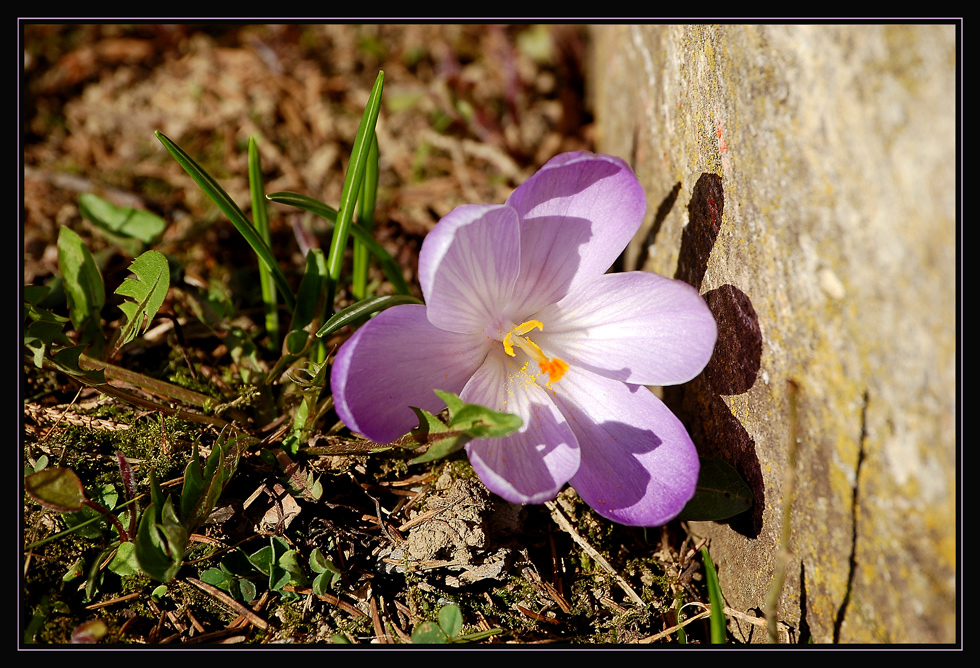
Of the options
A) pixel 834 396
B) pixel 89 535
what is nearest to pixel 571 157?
pixel 834 396

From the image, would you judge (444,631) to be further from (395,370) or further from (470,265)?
(470,265)

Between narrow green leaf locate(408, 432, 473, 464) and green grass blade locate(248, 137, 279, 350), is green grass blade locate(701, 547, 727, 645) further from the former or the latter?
green grass blade locate(248, 137, 279, 350)

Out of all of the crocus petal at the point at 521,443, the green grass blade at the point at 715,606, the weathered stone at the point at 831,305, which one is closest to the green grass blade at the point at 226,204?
the crocus petal at the point at 521,443

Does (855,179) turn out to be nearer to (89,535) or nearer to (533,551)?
(533,551)

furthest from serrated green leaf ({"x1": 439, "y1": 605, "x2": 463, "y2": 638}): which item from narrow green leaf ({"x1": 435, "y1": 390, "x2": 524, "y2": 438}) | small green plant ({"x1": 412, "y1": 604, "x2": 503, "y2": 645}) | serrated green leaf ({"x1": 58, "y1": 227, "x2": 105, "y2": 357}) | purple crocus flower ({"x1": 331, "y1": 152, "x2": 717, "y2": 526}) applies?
serrated green leaf ({"x1": 58, "y1": 227, "x2": 105, "y2": 357})

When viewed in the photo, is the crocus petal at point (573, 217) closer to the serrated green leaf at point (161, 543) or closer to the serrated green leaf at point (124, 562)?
the serrated green leaf at point (161, 543)

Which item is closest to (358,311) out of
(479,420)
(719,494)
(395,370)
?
(395,370)
